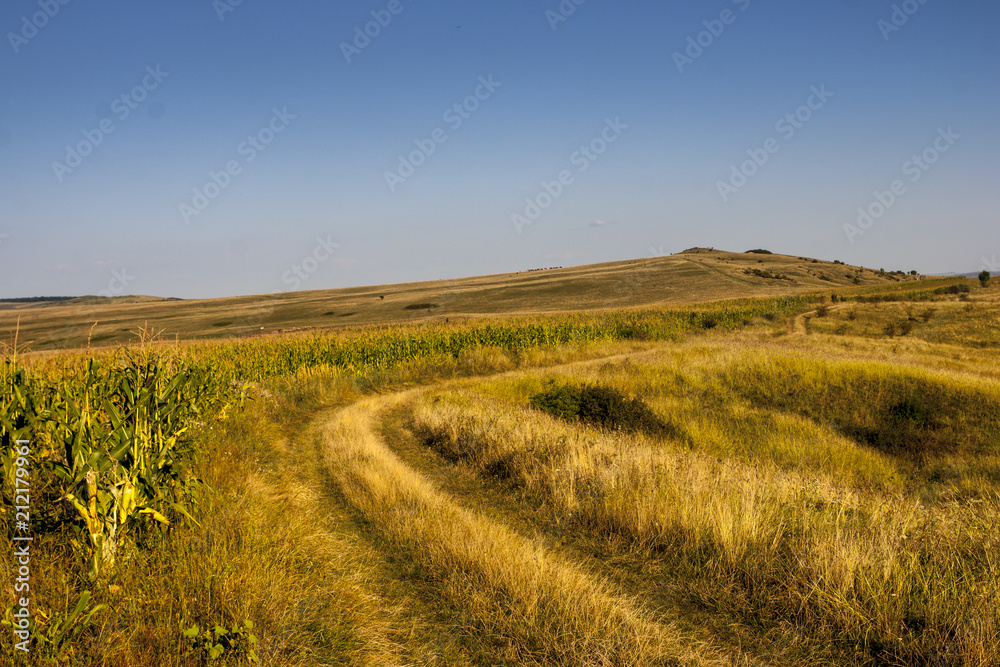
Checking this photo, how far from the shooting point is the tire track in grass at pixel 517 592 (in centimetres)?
427

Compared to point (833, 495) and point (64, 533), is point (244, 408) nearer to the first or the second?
point (64, 533)

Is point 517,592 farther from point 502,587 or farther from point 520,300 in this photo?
point 520,300

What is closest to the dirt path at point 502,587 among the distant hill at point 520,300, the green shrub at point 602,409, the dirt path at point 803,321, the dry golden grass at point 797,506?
the dry golden grass at point 797,506

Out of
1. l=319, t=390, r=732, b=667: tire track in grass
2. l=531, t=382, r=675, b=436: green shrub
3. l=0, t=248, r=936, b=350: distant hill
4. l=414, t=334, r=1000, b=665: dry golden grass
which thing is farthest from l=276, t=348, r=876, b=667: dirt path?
l=0, t=248, r=936, b=350: distant hill

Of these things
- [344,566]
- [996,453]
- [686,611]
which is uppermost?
[344,566]

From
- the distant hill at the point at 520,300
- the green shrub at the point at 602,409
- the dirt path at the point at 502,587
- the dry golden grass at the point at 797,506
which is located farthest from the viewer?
the distant hill at the point at 520,300

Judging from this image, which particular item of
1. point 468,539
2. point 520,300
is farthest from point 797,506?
point 520,300

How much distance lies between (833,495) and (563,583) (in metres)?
4.93

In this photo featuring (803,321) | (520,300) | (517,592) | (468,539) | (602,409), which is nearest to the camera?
(517,592)

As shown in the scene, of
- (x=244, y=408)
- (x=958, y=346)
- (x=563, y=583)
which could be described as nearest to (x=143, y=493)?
(x=563, y=583)

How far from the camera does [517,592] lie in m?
4.95

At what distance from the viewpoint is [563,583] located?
507cm

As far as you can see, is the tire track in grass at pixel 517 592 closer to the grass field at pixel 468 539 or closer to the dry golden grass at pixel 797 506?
the grass field at pixel 468 539

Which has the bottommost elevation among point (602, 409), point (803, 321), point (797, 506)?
point (602, 409)
